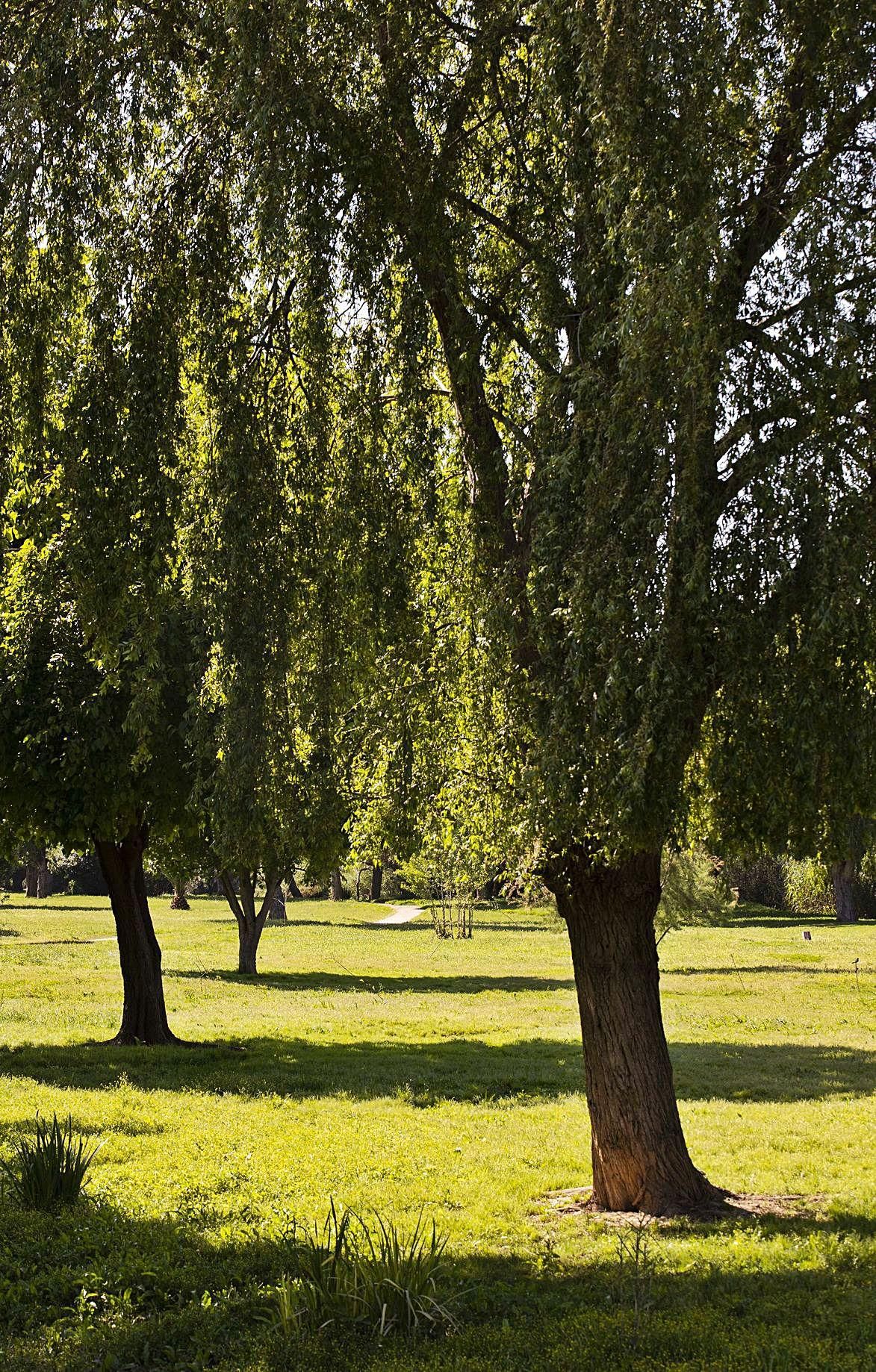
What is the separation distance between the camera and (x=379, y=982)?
31.0 metres

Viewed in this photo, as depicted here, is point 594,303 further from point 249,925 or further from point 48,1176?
point 249,925

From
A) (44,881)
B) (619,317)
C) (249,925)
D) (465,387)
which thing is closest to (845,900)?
(249,925)

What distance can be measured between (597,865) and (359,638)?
7.88ft

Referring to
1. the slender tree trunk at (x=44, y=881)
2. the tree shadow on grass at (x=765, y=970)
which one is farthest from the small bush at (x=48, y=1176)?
the slender tree trunk at (x=44, y=881)

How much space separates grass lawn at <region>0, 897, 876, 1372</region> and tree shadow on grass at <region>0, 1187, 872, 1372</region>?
2 cm

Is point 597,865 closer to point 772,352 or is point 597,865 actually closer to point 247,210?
point 772,352

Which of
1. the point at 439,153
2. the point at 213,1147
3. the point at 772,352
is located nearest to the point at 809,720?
the point at 772,352

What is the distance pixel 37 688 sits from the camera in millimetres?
15945

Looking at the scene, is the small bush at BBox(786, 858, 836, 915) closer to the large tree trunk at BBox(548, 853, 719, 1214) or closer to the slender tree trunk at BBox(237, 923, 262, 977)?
the slender tree trunk at BBox(237, 923, 262, 977)

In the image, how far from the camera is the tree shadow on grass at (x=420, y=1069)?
15391mm

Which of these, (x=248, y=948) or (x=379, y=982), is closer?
(x=379, y=982)

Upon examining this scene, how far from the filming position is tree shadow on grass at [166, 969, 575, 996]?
96.2ft

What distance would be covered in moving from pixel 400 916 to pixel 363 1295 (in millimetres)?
55535

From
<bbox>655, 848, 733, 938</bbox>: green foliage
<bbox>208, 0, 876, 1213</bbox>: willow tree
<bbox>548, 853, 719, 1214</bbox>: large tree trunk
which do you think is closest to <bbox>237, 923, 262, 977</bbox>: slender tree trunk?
<bbox>655, 848, 733, 938</bbox>: green foliage
